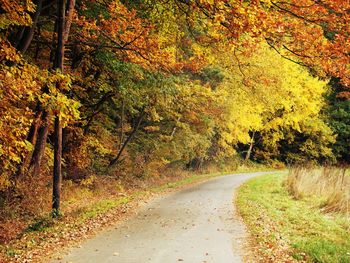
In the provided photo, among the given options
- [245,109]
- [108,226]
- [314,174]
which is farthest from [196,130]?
[108,226]

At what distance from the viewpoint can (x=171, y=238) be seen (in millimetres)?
9148

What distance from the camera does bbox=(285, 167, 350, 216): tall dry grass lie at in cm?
1274

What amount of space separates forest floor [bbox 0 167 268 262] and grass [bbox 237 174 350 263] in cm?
392

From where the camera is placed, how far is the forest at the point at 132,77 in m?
9.05

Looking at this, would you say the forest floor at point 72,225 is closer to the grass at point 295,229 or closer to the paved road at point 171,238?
the paved road at point 171,238

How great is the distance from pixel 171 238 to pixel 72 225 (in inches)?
110

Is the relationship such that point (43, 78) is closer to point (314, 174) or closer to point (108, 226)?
point (108, 226)

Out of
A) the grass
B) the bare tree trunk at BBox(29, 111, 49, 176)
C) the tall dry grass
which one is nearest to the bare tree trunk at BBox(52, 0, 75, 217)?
the bare tree trunk at BBox(29, 111, 49, 176)

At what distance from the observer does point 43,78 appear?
940 centimetres

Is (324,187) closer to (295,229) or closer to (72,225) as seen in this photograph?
(295,229)

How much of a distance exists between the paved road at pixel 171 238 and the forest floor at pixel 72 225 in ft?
1.40

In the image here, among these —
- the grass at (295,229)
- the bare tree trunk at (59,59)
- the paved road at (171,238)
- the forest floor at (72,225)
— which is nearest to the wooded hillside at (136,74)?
the bare tree trunk at (59,59)

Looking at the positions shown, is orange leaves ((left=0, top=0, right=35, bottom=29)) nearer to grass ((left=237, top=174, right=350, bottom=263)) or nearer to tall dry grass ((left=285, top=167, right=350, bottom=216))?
grass ((left=237, top=174, right=350, bottom=263))

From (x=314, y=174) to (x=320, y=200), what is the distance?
4.03 meters
